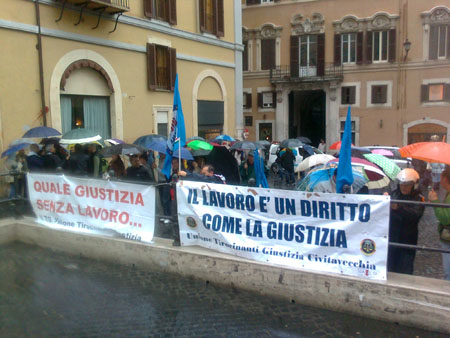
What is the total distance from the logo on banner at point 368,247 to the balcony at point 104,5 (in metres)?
10.7

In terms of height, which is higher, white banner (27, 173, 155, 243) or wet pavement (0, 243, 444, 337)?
white banner (27, 173, 155, 243)

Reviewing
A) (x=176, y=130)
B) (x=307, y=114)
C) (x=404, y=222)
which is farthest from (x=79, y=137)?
(x=307, y=114)

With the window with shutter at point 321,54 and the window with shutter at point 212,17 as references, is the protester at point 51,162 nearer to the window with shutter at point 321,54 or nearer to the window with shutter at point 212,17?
the window with shutter at point 212,17

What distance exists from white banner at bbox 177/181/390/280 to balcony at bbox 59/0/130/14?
8.51 metres

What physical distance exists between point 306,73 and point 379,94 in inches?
226

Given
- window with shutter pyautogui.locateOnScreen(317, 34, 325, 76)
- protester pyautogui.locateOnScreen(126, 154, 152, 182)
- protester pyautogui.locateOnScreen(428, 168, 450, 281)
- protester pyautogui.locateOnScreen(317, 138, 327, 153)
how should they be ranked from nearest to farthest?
protester pyautogui.locateOnScreen(428, 168, 450, 281), protester pyautogui.locateOnScreen(126, 154, 152, 182), protester pyautogui.locateOnScreen(317, 138, 327, 153), window with shutter pyautogui.locateOnScreen(317, 34, 325, 76)

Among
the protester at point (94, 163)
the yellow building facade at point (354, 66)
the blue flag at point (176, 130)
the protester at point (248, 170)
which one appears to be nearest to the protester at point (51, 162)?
the protester at point (94, 163)

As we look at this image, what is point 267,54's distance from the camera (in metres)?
33.3

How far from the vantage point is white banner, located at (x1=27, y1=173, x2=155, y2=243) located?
21.6 ft

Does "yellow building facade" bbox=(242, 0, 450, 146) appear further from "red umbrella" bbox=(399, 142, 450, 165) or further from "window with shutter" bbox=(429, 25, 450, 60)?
"red umbrella" bbox=(399, 142, 450, 165)

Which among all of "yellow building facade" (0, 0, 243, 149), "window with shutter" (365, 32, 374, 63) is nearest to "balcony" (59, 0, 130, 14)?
"yellow building facade" (0, 0, 243, 149)

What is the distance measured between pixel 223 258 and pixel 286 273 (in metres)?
0.94

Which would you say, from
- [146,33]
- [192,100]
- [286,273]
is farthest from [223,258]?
[192,100]

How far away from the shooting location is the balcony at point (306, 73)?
31234 millimetres
